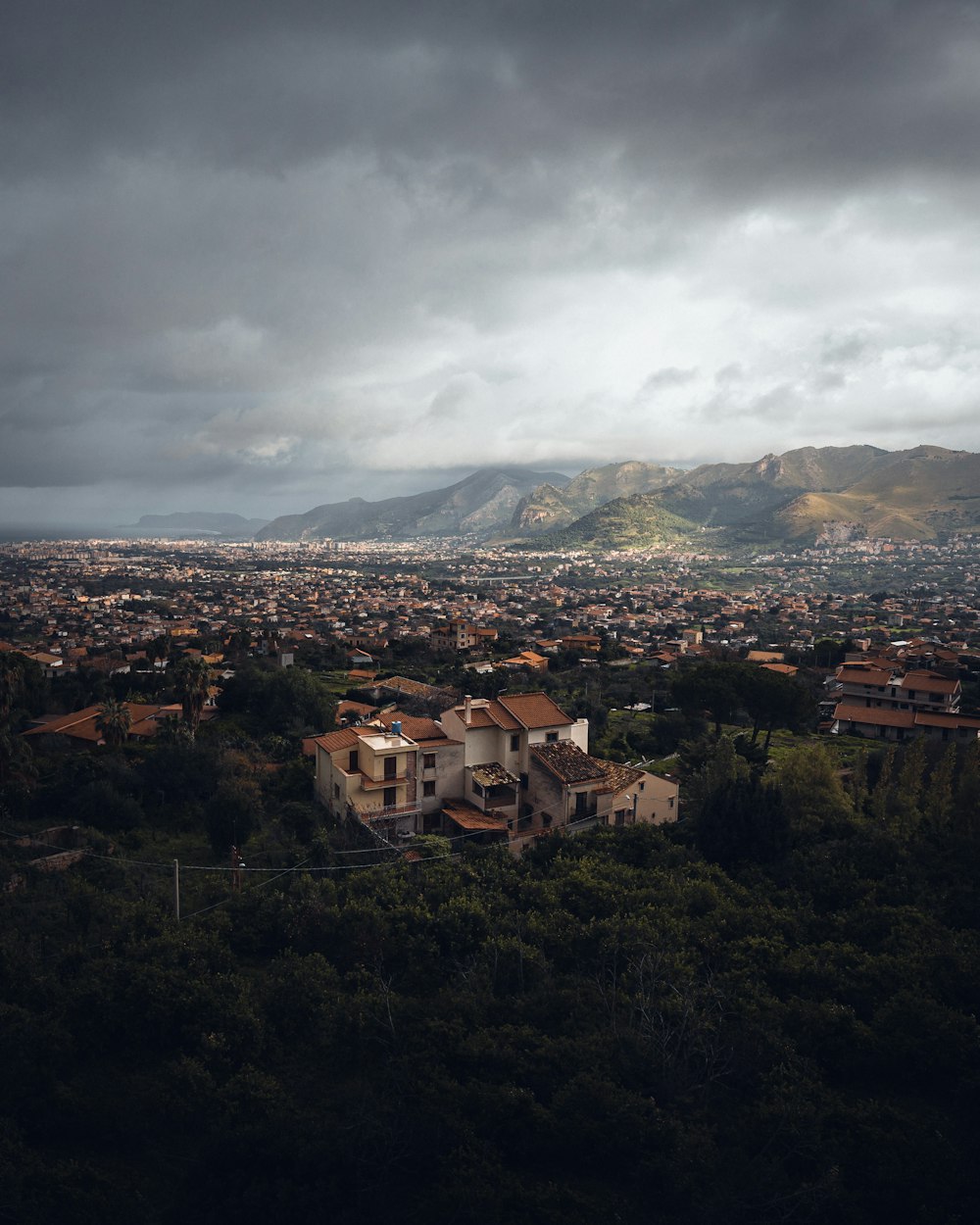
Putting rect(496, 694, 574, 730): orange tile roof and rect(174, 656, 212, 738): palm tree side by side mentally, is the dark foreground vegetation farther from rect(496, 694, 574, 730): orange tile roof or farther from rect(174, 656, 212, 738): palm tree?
rect(174, 656, 212, 738): palm tree

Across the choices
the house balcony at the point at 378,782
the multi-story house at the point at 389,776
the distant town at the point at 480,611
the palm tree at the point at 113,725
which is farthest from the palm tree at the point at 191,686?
the distant town at the point at 480,611

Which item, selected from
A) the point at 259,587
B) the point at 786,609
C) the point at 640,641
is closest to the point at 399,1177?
the point at 640,641

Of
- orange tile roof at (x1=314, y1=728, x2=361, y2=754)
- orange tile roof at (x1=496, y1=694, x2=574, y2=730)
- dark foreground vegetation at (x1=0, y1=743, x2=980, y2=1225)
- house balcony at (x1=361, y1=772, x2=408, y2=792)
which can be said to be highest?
orange tile roof at (x1=496, y1=694, x2=574, y2=730)

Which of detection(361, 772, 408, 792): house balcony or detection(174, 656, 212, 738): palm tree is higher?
detection(174, 656, 212, 738): palm tree

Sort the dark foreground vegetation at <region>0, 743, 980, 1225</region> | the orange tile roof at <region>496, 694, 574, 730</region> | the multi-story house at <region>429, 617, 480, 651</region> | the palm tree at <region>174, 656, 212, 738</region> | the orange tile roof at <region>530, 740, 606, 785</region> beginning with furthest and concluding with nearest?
the multi-story house at <region>429, 617, 480, 651</region>
the palm tree at <region>174, 656, 212, 738</region>
the orange tile roof at <region>496, 694, 574, 730</region>
the orange tile roof at <region>530, 740, 606, 785</region>
the dark foreground vegetation at <region>0, 743, 980, 1225</region>

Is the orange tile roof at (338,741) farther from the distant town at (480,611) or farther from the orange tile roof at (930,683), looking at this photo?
the orange tile roof at (930,683)

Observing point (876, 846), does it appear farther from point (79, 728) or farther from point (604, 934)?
point (79, 728)

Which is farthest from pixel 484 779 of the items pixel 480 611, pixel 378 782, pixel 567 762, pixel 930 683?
pixel 480 611

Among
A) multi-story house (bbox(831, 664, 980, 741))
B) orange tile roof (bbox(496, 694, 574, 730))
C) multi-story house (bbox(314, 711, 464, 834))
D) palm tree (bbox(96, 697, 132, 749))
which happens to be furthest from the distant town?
multi-story house (bbox(314, 711, 464, 834))
